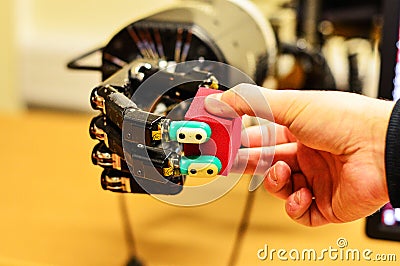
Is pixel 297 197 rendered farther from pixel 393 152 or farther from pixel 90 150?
pixel 90 150

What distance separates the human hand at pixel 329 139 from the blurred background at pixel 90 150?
117mm

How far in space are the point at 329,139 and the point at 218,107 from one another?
0.09 m

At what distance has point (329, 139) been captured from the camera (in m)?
0.46

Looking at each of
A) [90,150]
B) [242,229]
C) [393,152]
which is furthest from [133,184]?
[90,150]

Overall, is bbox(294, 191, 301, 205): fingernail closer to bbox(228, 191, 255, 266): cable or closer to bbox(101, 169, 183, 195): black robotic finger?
bbox(101, 169, 183, 195): black robotic finger

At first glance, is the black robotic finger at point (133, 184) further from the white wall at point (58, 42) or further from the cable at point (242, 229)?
the white wall at point (58, 42)

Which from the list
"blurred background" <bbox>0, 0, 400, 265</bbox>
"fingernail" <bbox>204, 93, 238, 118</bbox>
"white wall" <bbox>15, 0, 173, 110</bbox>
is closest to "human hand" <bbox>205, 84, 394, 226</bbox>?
"fingernail" <bbox>204, 93, 238, 118</bbox>

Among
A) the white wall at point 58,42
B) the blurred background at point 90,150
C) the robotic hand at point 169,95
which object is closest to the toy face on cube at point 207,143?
the robotic hand at point 169,95

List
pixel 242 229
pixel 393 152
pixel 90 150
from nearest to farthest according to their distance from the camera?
pixel 393 152 < pixel 242 229 < pixel 90 150

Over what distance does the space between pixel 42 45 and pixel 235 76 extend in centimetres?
103

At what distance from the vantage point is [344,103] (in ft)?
1.47

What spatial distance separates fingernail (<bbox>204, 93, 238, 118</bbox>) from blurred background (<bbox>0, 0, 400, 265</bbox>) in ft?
0.75

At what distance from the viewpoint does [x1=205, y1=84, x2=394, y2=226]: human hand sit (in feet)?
1.46

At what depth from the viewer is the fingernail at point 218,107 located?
44cm
